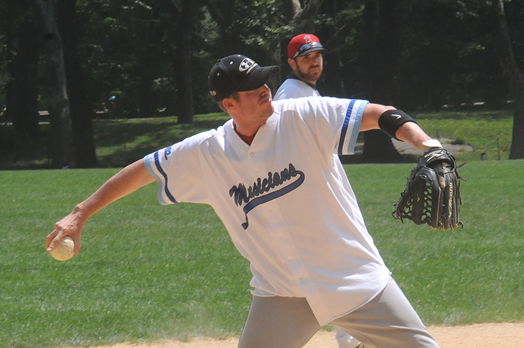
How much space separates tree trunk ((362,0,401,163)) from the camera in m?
23.9

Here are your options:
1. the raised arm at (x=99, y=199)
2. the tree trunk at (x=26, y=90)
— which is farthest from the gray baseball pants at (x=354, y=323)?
the tree trunk at (x=26, y=90)

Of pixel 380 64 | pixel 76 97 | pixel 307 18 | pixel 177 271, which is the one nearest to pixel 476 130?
pixel 380 64

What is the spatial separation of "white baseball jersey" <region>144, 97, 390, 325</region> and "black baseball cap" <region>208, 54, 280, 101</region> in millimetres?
180

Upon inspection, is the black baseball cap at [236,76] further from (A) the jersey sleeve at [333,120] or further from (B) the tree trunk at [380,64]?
(B) the tree trunk at [380,64]

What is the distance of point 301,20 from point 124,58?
54.4 feet

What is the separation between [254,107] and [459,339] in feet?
11.3

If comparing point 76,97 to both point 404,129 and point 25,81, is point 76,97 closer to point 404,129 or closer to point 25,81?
point 25,81

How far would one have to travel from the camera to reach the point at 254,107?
3078 mm

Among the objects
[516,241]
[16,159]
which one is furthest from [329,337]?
[16,159]

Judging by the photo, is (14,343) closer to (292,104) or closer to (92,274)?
(92,274)

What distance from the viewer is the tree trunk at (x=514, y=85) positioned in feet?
73.4

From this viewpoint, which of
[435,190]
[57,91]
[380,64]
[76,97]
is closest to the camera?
[435,190]

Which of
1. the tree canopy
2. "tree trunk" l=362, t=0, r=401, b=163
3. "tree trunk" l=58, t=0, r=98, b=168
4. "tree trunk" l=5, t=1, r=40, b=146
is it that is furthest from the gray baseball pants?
"tree trunk" l=5, t=1, r=40, b=146

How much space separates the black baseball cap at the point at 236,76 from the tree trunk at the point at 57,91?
20908 mm
